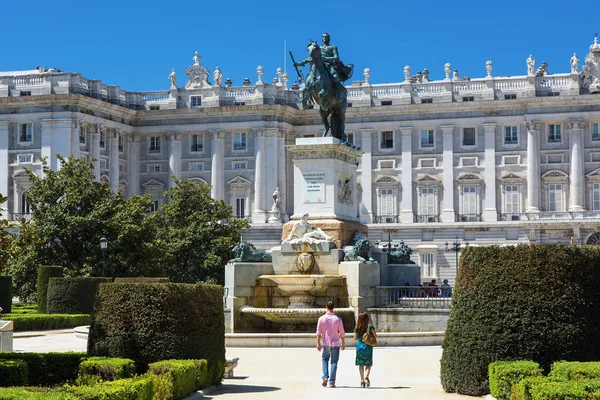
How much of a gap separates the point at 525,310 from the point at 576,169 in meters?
72.2

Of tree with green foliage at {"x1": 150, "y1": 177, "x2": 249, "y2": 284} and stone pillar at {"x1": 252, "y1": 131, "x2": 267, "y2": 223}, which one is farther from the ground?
stone pillar at {"x1": 252, "y1": 131, "x2": 267, "y2": 223}

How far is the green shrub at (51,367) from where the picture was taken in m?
19.0

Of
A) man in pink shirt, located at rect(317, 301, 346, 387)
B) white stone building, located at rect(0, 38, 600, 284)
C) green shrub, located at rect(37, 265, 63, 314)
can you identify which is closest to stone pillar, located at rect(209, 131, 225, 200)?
white stone building, located at rect(0, 38, 600, 284)

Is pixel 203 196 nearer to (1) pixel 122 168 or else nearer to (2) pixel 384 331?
(1) pixel 122 168

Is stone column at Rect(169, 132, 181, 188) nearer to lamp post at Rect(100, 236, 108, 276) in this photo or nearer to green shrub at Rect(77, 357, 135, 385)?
lamp post at Rect(100, 236, 108, 276)

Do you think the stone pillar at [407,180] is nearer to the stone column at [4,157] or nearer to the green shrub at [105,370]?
the stone column at [4,157]

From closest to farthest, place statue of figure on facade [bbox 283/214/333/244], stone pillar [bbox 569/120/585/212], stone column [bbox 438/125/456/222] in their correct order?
1. statue of figure on facade [bbox 283/214/333/244]
2. stone pillar [bbox 569/120/585/212]
3. stone column [bbox 438/125/456/222]

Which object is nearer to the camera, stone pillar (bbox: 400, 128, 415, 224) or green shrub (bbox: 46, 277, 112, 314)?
green shrub (bbox: 46, 277, 112, 314)

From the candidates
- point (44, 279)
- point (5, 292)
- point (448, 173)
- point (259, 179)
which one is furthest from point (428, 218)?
point (5, 292)

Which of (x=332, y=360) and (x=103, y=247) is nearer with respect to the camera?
(x=332, y=360)

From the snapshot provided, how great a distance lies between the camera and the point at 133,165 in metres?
96.8

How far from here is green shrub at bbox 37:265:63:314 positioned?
50250 millimetres

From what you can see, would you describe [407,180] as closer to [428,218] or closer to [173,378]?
[428,218]

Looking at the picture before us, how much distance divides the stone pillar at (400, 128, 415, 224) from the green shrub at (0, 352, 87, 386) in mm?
73360
